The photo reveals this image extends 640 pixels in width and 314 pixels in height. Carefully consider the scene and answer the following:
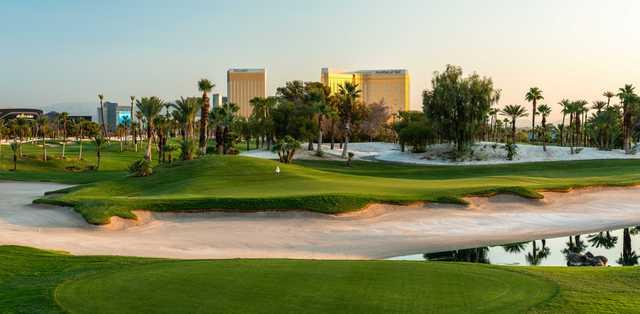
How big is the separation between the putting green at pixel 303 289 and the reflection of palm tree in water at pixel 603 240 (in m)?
14.3

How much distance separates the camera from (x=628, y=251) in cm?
2666

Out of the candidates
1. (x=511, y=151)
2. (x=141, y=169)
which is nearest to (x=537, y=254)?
(x=141, y=169)

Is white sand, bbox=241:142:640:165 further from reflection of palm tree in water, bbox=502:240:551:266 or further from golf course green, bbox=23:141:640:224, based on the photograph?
reflection of palm tree in water, bbox=502:240:551:266

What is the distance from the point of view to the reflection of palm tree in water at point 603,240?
28.0m

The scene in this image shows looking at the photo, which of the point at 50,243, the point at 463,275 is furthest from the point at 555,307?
the point at 50,243

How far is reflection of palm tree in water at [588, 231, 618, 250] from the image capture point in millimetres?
27956

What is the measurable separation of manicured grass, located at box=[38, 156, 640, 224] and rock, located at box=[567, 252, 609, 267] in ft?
37.9

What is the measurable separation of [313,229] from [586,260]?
12.4 metres

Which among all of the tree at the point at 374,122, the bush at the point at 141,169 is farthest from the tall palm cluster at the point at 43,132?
the tree at the point at 374,122

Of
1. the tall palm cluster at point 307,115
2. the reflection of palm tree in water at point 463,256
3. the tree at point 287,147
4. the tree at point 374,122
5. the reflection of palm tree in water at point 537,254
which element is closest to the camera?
the reflection of palm tree in water at point 463,256

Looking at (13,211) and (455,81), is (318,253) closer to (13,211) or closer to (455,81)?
Result: (13,211)

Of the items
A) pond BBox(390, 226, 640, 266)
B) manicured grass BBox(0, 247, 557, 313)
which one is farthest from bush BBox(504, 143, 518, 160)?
manicured grass BBox(0, 247, 557, 313)

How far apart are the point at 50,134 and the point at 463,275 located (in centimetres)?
20108

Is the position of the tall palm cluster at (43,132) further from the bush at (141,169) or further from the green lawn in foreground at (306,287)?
the green lawn in foreground at (306,287)
